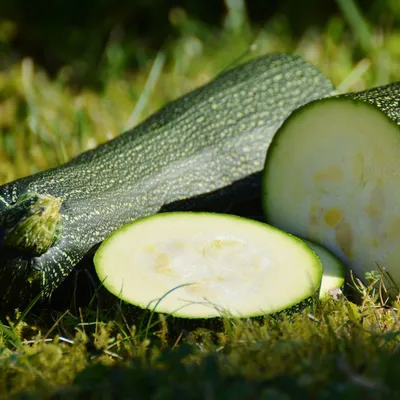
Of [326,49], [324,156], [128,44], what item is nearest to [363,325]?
[324,156]

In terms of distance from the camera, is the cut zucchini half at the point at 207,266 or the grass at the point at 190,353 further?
the cut zucchini half at the point at 207,266

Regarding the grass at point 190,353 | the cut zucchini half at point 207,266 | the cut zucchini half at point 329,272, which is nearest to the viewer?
the grass at point 190,353

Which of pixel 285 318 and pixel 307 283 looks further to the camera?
pixel 307 283

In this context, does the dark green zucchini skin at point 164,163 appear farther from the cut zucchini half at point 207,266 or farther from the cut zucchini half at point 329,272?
the cut zucchini half at point 329,272

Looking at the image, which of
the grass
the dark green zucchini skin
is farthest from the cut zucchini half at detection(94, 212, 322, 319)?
the dark green zucchini skin

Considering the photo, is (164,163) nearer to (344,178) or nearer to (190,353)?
(344,178)

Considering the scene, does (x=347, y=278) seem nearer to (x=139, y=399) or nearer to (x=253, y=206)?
(x=253, y=206)

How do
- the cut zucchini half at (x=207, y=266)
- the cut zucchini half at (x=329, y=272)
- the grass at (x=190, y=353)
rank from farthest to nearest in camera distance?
the cut zucchini half at (x=329, y=272), the cut zucchini half at (x=207, y=266), the grass at (x=190, y=353)

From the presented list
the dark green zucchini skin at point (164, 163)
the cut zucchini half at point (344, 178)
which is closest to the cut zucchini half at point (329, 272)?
the cut zucchini half at point (344, 178)
